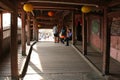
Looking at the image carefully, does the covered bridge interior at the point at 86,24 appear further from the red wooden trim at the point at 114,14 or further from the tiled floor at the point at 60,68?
the tiled floor at the point at 60,68

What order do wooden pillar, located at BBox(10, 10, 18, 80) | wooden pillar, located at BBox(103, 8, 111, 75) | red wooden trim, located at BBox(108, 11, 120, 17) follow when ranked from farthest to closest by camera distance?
wooden pillar, located at BBox(103, 8, 111, 75) < wooden pillar, located at BBox(10, 10, 18, 80) < red wooden trim, located at BBox(108, 11, 120, 17)

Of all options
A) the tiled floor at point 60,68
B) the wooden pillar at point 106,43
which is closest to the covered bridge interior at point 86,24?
the wooden pillar at point 106,43

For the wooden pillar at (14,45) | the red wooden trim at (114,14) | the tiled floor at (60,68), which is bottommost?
the tiled floor at (60,68)

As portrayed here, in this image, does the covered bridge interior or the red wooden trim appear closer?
the red wooden trim

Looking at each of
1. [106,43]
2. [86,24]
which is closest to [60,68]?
[106,43]

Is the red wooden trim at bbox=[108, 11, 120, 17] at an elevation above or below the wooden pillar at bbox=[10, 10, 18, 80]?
above

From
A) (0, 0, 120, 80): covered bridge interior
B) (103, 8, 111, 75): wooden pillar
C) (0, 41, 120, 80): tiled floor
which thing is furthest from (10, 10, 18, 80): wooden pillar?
(103, 8, 111, 75): wooden pillar

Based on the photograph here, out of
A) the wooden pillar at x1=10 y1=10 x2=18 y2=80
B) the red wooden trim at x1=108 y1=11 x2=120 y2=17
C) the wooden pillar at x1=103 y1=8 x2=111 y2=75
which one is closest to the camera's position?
the red wooden trim at x1=108 y1=11 x2=120 y2=17

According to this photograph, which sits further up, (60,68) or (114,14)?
(114,14)

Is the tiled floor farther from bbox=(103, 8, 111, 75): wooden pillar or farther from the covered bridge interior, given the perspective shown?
the covered bridge interior

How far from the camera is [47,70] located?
9031 mm

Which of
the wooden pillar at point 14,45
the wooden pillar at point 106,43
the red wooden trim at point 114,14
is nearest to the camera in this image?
the red wooden trim at point 114,14

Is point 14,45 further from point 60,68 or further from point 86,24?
point 86,24

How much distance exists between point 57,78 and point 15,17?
252 centimetres
